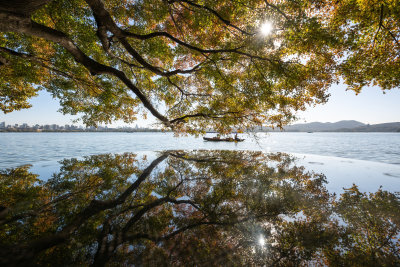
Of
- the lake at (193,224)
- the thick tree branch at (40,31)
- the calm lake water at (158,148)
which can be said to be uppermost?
the thick tree branch at (40,31)

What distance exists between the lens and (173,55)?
24.3 feet

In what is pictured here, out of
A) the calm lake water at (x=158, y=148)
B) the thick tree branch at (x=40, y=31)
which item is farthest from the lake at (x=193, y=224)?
the calm lake water at (x=158, y=148)

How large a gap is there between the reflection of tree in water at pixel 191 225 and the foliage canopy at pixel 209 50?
13.0 ft

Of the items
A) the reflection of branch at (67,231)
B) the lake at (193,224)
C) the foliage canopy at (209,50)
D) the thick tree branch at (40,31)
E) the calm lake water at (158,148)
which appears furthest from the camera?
the calm lake water at (158,148)

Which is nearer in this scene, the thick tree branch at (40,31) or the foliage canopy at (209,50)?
the thick tree branch at (40,31)

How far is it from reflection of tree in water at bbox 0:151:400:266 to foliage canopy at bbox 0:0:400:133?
3.97 metres

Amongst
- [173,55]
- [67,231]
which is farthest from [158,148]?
[67,231]

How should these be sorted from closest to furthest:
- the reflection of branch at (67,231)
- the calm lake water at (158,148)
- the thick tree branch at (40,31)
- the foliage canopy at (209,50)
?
the reflection of branch at (67,231), the thick tree branch at (40,31), the foliage canopy at (209,50), the calm lake water at (158,148)

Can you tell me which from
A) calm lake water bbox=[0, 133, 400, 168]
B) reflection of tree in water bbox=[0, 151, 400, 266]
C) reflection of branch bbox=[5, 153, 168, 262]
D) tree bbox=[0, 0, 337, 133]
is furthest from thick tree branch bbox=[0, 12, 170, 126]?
calm lake water bbox=[0, 133, 400, 168]

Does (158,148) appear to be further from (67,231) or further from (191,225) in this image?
(191,225)

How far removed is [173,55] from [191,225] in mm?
7600

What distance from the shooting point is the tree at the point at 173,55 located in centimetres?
485

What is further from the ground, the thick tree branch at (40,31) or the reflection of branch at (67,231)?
the thick tree branch at (40,31)

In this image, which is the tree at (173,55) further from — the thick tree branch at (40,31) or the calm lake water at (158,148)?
the calm lake water at (158,148)
